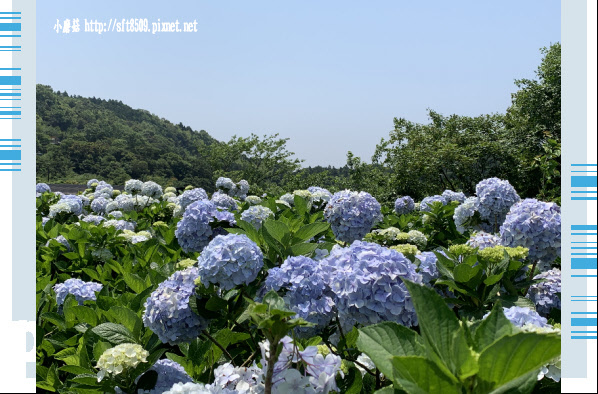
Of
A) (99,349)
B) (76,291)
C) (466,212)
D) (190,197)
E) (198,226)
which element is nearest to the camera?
(99,349)

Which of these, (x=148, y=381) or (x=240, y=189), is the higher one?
(x=240, y=189)

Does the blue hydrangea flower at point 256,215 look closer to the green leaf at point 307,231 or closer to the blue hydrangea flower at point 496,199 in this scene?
the green leaf at point 307,231

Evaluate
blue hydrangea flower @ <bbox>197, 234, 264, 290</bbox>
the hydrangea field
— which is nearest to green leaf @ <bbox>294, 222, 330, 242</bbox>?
the hydrangea field

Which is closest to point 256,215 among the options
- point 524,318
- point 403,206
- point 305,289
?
point 305,289

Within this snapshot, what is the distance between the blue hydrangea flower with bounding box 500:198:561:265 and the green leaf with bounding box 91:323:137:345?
185cm

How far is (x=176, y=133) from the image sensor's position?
8469cm

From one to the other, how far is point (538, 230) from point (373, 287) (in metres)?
1.27

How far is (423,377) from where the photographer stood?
0.67 metres

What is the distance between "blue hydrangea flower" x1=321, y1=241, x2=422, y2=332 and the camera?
4.43 feet

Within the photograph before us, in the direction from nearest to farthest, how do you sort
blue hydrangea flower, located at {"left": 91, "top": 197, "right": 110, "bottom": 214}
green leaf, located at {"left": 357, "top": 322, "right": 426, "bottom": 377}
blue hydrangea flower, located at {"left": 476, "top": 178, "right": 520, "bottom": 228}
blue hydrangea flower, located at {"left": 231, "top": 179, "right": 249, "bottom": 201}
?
green leaf, located at {"left": 357, "top": 322, "right": 426, "bottom": 377}
blue hydrangea flower, located at {"left": 476, "top": 178, "right": 520, "bottom": 228}
blue hydrangea flower, located at {"left": 91, "top": 197, "right": 110, "bottom": 214}
blue hydrangea flower, located at {"left": 231, "top": 179, "right": 249, "bottom": 201}

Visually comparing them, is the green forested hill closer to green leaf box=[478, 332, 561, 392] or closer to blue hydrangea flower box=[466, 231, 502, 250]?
blue hydrangea flower box=[466, 231, 502, 250]

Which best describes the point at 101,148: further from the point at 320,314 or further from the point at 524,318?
the point at 524,318

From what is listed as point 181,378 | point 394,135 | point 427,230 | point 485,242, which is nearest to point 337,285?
point 181,378

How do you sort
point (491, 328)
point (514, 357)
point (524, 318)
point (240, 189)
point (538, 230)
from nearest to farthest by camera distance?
1. point (514, 357)
2. point (491, 328)
3. point (524, 318)
4. point (538, 230)
5. point (240, 189)
